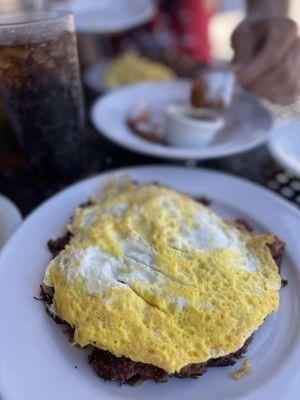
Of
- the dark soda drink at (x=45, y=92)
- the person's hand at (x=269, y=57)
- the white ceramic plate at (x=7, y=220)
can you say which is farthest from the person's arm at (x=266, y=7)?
the white ceramic plate at (x=7, y=220)

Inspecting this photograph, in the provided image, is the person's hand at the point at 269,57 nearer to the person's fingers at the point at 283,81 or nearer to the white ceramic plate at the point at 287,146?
the person's fingers at the point at 283,81

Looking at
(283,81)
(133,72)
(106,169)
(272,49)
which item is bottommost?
(106,169)

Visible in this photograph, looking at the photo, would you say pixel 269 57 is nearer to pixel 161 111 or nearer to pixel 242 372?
pixel 161 111

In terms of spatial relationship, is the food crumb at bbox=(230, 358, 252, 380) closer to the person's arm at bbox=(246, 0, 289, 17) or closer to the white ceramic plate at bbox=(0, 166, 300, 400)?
the white ceramic plate at bbox=(0, 166, 300, 400)

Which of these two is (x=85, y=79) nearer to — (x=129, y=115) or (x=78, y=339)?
(x=129, y=115)

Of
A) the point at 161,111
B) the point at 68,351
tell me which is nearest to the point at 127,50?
the point at 161,111
